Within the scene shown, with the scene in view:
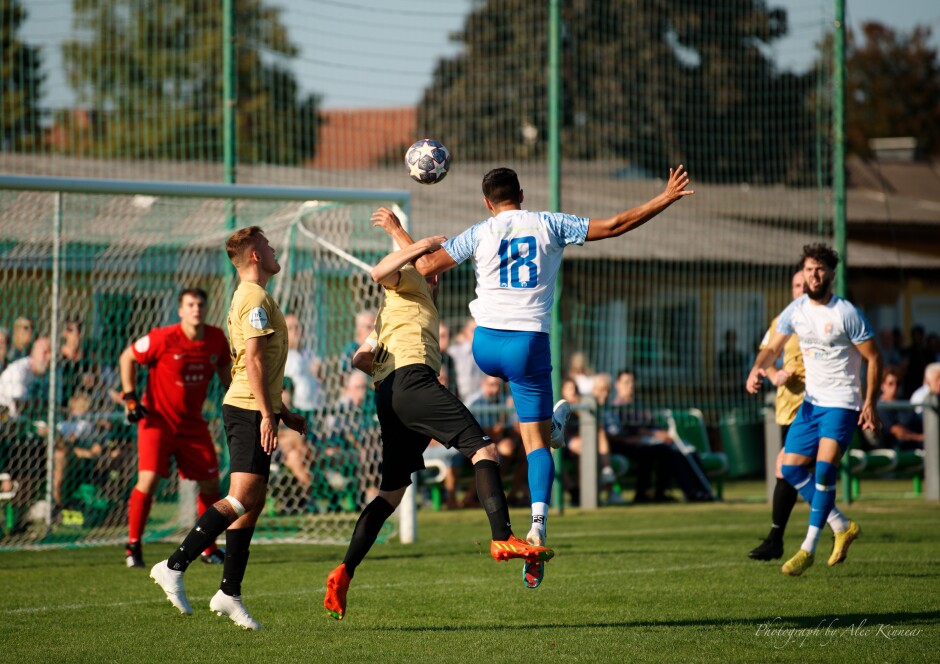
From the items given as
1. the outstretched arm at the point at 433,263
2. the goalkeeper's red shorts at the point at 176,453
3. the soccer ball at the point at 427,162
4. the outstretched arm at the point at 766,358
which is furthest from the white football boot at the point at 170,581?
the outstretched arm at the point at 766,358

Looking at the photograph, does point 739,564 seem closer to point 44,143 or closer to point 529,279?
point 529,279

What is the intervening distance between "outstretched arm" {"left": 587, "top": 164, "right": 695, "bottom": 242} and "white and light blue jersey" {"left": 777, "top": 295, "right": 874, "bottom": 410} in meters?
2.70

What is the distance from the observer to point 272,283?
1336cm

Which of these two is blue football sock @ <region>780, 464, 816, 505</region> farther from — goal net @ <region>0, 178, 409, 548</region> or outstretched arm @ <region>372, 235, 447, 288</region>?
goal net @ <region>0, 178, 409, 548</region>

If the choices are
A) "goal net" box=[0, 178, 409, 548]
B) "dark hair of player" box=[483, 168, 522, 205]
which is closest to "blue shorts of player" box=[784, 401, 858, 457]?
"dark hair of player" box=[483, 168, 522, 205]

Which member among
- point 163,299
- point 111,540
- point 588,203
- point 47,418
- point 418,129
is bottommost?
point 111,540

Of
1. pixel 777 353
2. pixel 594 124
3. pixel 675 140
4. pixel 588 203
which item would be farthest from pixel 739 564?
pixel 594 124

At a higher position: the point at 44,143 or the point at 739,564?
the point at 44,143

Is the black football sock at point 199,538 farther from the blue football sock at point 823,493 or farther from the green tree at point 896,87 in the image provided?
A: the green tree at point 896,87

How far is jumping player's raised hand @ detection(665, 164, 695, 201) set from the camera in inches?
268

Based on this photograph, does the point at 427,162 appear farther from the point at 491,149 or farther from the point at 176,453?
the point at 491,149

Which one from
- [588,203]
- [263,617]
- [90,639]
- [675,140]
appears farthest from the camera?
[675,140]

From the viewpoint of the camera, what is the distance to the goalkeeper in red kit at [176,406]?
1016 cm

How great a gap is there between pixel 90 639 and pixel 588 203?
716 inches
